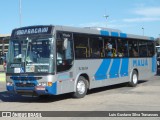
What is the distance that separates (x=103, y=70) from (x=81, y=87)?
6.77ft

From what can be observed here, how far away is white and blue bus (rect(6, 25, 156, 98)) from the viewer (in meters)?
13.0

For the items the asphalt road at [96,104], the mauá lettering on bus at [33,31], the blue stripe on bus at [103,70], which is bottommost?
the asphalt road at [96,104]

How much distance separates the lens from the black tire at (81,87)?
47.4 ft

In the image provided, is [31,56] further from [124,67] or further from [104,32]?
[124,67]

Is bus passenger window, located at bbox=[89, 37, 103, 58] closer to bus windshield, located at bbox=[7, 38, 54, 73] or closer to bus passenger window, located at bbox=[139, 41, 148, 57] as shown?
bus windshield, located at bbox=[7, 38, 54, 73]

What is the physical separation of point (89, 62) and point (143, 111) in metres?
4.85

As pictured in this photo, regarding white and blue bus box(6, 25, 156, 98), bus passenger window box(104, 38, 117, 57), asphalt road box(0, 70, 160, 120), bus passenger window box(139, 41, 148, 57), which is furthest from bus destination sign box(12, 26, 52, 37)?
bus passenger window box(139, 41, 148, 57)

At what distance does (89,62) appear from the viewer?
1530cm

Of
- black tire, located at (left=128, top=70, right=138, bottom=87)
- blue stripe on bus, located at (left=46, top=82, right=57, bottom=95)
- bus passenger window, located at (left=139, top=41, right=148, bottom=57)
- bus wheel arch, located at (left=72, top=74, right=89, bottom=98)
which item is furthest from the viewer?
bus passenger window, located at (left=139, top=41, right=148, bottom=57)

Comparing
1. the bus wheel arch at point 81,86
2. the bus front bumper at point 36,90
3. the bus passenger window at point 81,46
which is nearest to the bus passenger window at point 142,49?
the bus passenger window at point 81,46

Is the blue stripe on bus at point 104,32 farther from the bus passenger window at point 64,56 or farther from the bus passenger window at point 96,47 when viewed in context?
the bus passenger window at point 64,56

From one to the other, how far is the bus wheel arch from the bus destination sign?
2423mm

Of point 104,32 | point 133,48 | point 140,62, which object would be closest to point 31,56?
point 104,32

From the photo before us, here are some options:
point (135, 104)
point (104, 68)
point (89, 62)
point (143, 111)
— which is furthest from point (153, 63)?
point (143, 111)
